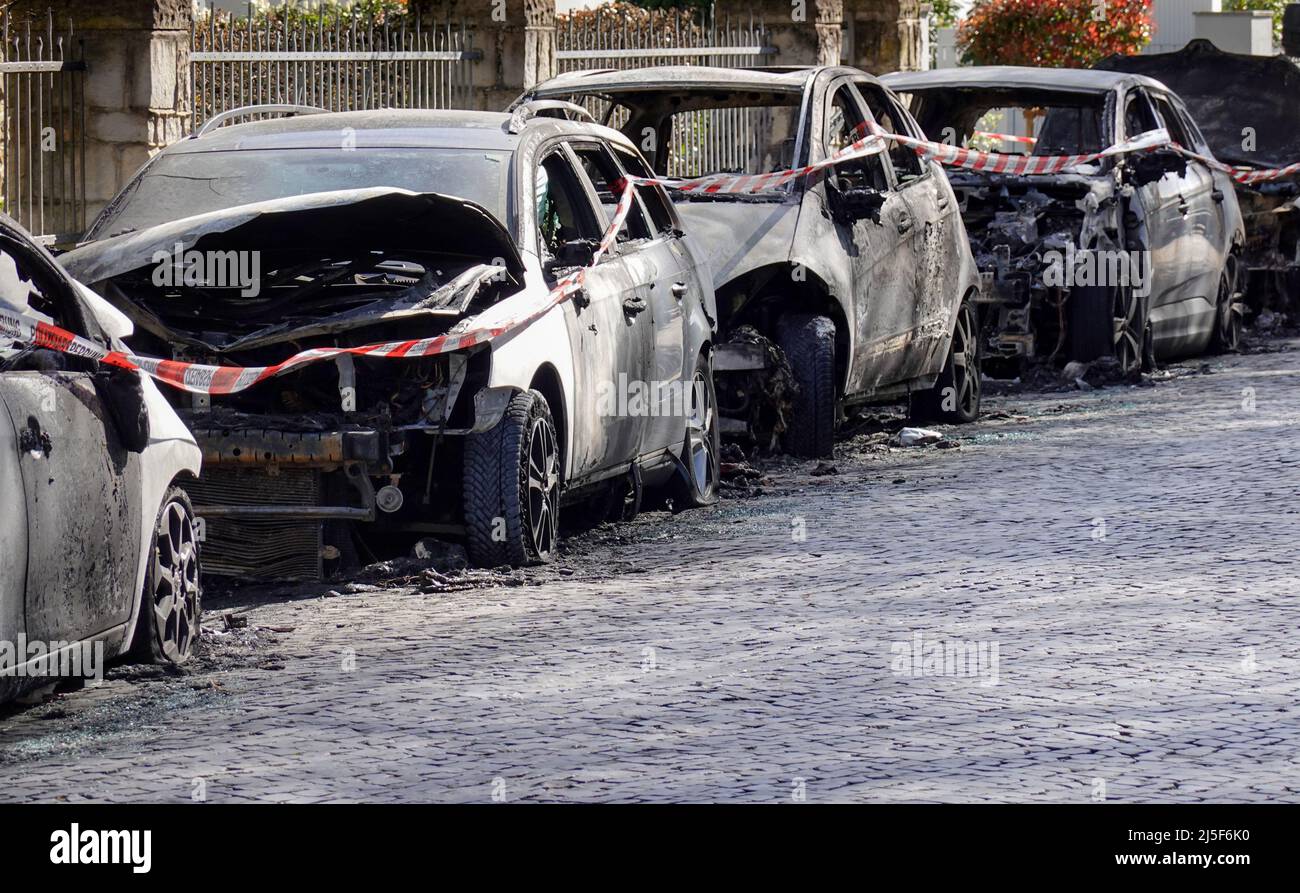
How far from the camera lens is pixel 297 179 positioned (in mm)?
9672

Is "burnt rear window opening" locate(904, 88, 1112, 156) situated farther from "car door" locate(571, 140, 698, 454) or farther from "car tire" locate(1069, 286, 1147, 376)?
"car door" locate(571, 140, 698, 454)

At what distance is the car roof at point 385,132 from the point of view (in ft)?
32.7

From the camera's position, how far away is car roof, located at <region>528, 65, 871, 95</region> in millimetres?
13039

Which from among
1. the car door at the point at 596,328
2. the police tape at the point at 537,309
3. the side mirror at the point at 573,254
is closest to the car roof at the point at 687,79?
the police tape at the point at 537,309

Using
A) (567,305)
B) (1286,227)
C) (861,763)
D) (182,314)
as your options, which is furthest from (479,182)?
(1286,227)

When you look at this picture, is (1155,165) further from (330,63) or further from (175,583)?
(175,583)

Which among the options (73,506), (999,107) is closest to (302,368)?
(73,506)

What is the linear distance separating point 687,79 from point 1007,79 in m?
Result: 4.00

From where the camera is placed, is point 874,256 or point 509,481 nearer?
point 509,481

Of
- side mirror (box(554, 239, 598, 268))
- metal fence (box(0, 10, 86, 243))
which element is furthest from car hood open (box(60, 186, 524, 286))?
metal fence (box(0, 10, 86, 243))

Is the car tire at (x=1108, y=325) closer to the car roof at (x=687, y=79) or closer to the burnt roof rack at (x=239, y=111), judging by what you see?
the car roof at (x=687, y=79)

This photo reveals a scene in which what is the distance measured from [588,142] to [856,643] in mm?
3739

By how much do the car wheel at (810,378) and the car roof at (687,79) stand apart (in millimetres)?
1440
